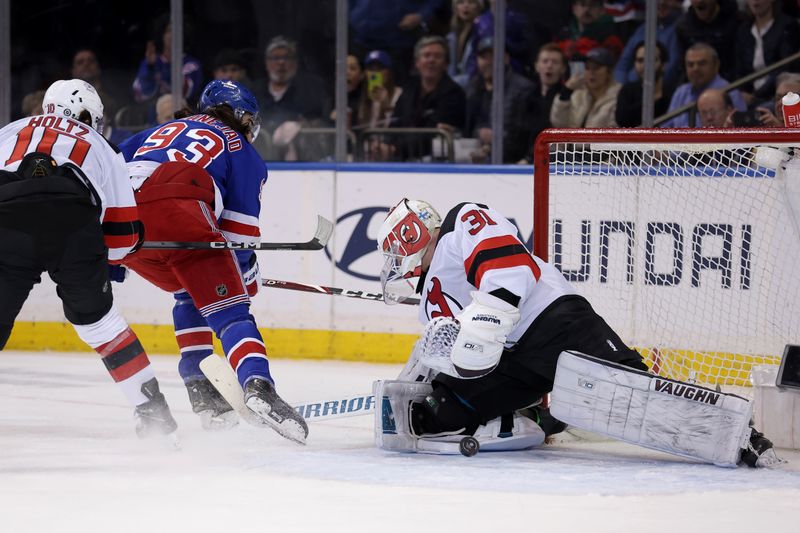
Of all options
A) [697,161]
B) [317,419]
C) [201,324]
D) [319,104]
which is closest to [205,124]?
[201,324]

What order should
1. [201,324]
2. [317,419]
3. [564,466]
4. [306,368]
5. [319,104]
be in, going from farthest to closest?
[319,104]
[306,368]
[201,324]
[317,419]
[564,466]

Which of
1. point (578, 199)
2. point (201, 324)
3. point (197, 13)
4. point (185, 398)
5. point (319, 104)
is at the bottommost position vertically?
point (185, 398)

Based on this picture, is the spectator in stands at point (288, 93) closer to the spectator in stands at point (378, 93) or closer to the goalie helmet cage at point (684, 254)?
the spectator in stands at point (378, 93)

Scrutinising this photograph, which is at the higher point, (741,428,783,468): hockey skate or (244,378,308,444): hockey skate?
(244,378,308,444): hockey skate

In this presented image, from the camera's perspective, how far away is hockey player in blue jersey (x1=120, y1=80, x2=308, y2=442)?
142 inches

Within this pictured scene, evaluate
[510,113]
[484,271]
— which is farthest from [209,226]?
[510,113]

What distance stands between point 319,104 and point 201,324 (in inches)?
98.4

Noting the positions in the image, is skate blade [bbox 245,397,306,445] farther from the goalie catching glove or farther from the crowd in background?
the crowd in background

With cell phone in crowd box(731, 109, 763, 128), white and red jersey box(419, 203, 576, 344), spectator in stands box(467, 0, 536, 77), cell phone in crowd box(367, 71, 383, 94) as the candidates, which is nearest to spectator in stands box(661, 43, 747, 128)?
cell phone in crowd box(731, 109, 763, 128)

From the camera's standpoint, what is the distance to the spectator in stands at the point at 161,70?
21.1 ft

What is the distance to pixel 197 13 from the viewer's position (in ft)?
21.3

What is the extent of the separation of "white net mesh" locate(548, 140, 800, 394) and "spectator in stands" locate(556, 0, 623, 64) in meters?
1.47

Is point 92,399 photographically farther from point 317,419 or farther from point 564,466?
point 564,466

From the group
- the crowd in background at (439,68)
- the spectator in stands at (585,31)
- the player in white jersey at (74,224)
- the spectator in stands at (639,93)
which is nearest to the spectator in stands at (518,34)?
the crowd in background at (439,68)
